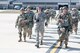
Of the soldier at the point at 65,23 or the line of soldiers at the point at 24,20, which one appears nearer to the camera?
the soldier at the point at 65,23

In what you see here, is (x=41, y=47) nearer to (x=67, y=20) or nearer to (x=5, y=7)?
(x=67, y=20)

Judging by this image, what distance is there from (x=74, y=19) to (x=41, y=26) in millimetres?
5171

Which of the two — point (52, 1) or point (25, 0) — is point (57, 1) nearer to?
point (52, 1)

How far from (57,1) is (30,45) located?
108 m

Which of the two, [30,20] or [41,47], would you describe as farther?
[30,20]

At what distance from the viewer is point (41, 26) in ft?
44.3

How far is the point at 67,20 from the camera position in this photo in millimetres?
13070

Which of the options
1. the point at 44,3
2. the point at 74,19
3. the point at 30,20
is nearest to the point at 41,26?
the point at 30,20

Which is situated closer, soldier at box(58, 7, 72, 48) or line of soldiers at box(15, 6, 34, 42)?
soldier at box(58, 7, 72, 48)

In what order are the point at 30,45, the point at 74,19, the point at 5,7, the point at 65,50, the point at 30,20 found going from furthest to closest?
1. the point at 5,7
2. the point at 74,19
3. the point at 30,20
4. the point at 30,45
5. the point at 65,50

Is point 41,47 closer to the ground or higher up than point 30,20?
closer to the ground

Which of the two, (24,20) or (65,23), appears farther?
(24,20)

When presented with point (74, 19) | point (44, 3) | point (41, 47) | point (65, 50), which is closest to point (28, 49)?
point (41, 47)

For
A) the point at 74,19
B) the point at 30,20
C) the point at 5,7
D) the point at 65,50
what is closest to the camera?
the point at 65,50
